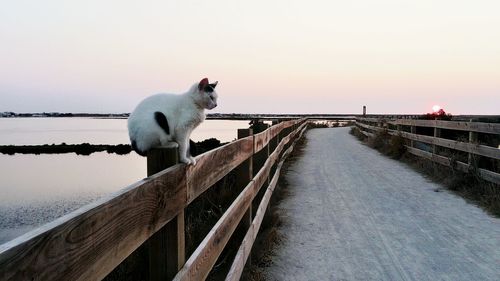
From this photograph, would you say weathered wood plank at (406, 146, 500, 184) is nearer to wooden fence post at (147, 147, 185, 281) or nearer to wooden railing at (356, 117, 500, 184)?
wooden railing at (356, 117, 500, 184)

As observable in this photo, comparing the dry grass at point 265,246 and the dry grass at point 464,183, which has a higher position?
the dry grass at point 464,183

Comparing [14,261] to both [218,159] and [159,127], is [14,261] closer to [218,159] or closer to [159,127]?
[159,127]

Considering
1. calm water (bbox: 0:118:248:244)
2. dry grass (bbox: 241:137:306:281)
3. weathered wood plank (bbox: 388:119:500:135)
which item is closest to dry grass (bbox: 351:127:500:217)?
weathered wood plank (bbox: 388:119:500:135)

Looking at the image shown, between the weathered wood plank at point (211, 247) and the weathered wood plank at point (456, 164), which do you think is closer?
the weathered wood plank at point (211, 247)

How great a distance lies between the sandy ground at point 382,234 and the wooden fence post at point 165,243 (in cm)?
233

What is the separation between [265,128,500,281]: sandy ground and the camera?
455 cm

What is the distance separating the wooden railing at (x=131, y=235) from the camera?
107cm

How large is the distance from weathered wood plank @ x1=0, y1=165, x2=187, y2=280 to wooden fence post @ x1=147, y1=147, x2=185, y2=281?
0.24 meters

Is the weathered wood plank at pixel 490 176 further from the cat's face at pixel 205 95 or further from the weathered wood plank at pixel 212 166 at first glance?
the cat's face at pixel 205 95

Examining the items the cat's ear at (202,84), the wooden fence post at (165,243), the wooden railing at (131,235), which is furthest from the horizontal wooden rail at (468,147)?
the wooden fence post at (165,243)

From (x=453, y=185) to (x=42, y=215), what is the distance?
10474mm

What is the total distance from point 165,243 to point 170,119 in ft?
3.24

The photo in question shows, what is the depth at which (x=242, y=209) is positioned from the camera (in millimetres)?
4074

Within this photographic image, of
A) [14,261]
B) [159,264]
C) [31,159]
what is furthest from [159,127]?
[31,159]
